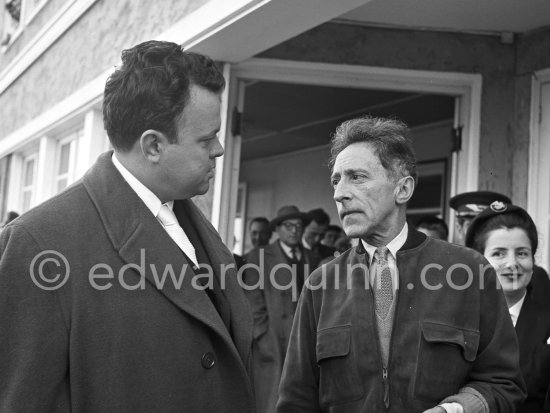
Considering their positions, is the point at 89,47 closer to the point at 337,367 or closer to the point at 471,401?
the point at 337,367

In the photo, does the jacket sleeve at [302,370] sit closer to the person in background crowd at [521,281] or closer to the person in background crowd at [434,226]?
the person in background crowd at [521,281]

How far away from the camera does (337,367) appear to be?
2.43 meters

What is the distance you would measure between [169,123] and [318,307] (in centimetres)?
93

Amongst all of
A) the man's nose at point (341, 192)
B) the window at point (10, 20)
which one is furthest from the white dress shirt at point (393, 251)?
the window at point (10, 20)

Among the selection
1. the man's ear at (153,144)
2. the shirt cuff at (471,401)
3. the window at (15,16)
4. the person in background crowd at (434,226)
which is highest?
the window at (15,16)

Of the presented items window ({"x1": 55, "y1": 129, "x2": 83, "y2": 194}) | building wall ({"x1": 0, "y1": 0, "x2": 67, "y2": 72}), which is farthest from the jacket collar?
building wall ({"x1": 0, "y1": 0, "x2": 67, "y2": 72})

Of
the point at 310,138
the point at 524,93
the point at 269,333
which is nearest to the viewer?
the point at 524,93

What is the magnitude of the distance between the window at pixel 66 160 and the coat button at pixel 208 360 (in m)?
6.25

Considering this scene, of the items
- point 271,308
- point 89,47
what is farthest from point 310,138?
point 271,308

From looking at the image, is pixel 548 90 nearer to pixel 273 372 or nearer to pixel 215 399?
A: pixel 273 372

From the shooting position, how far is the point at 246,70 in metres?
5.70

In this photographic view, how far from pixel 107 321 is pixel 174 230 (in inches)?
15.5

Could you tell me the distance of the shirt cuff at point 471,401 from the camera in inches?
88.1

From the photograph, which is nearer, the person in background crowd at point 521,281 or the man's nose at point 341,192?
the man's nose at point 341,192
